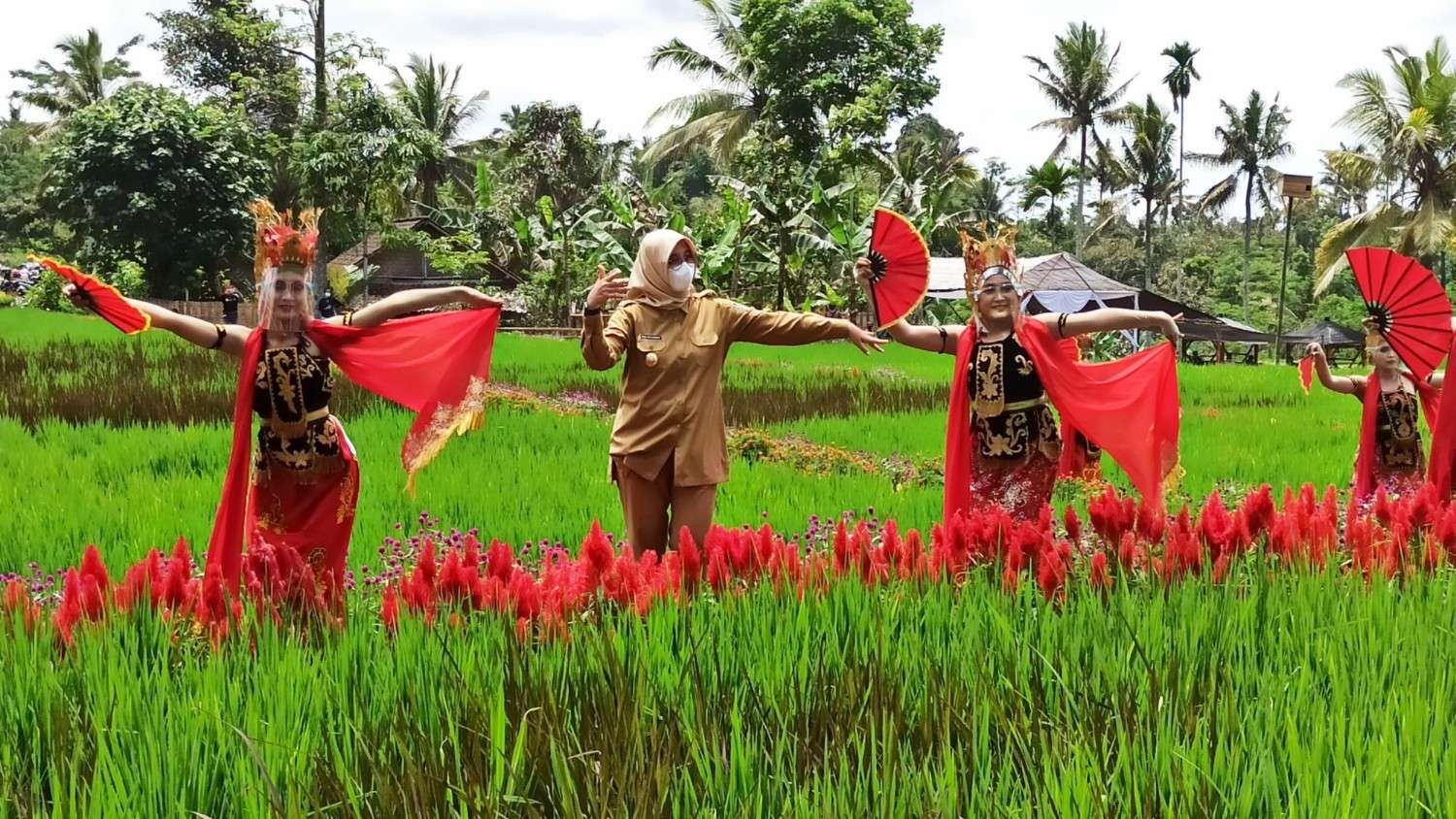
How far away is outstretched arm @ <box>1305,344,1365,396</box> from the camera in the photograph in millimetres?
4938

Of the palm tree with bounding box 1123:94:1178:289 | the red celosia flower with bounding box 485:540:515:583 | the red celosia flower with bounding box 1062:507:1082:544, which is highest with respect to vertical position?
the palm tree with bounding box 1123:94:1178:289

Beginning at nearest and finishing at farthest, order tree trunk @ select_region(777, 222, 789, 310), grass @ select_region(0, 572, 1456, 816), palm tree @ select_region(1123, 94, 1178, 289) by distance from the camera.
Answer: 1. grass @ select_region(0, 572, 1456, 816)
2. tree trunk @ select_region(777, 222, 789, 310)
3. palm tree @ select_region(1123, 94, 1178, 289)

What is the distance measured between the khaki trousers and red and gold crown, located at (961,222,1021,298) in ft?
3.92

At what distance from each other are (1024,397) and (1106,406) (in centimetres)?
32

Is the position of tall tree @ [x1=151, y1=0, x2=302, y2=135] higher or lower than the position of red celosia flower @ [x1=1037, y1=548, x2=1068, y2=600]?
higher

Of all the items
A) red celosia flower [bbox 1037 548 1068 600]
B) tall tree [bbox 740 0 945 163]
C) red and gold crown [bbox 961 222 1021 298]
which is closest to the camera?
red celosia flower [bbox 1037 548 1068 600]

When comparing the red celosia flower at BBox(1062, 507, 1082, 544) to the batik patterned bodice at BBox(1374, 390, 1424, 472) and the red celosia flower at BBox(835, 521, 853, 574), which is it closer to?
the red celosia flower at BBox(835, 521, 853, 574)

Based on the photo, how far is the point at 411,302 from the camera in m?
3.36

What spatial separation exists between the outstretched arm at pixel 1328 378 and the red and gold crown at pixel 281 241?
3.94m

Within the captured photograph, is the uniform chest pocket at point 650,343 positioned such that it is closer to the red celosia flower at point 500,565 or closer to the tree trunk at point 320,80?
the red celosia flower at point 500,565

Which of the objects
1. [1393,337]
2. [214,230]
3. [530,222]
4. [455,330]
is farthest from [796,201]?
[455,330]

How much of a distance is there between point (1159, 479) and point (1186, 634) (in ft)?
7.03

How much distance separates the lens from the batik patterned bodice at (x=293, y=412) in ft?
10.6

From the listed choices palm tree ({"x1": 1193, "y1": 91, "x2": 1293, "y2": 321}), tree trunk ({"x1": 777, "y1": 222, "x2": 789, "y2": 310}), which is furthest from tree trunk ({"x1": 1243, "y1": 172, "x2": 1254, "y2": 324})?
tree trunk ({"x1": 777, "y1": 222, "x2": 789, "y2": 310})
